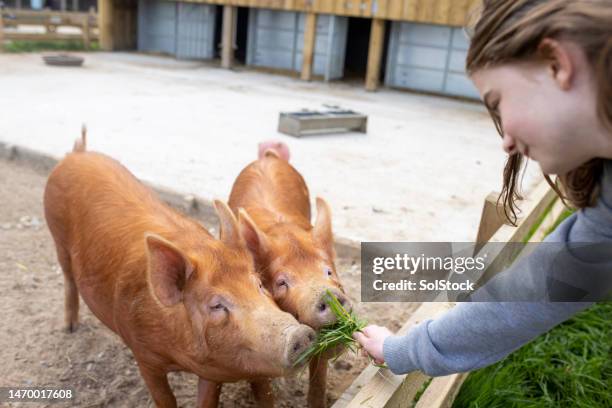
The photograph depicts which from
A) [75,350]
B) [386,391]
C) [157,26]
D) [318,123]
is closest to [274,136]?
[318,123]

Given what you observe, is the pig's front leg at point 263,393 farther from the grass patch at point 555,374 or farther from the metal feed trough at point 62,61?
the metal feed trough at point 62,61

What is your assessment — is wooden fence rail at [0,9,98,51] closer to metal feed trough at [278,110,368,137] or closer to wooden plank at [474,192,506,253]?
metal feed trough at [278,110,368,137]

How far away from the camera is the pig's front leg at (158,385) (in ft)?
7.56

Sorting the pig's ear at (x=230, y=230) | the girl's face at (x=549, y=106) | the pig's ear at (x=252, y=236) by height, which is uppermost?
the girl's face at (x=549, y=106)

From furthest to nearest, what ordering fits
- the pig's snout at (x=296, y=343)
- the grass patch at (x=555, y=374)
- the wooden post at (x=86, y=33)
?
1. the wooden post at (x=86, y=33)
2. the grass patch at (x=555, y=374)
3. the pig's snout at (x=296, y=343)

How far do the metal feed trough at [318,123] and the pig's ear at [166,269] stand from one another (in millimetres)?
5685

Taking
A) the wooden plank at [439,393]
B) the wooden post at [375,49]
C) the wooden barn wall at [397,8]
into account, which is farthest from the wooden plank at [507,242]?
the wooden post at [375,49]

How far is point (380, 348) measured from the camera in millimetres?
1874

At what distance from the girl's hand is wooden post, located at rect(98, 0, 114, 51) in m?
16.4

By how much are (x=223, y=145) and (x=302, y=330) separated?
17.1 feet

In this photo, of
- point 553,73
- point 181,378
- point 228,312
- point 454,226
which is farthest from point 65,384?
point 454,226

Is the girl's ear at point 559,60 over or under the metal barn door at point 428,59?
over

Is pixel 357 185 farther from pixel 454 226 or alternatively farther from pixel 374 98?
pixel 374 98

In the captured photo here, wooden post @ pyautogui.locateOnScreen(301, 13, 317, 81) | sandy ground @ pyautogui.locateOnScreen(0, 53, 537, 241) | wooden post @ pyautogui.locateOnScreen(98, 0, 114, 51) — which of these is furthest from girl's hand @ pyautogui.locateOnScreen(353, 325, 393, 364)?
wooden post @ pyautogui.locateOnScreen(98, 0, 114, 51)
